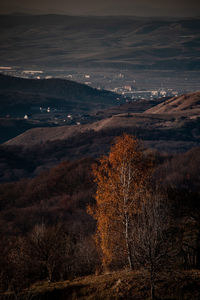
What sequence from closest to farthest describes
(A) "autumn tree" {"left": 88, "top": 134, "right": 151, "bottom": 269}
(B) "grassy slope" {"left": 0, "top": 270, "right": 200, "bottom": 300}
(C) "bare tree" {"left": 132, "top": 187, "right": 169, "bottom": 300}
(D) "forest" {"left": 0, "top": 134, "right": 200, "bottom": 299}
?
(C) "bare tree" {"left": 132, "top": 187, "right": 169, "bottom": 300} → (D) "forest" {"left": 0, "top": 134, "right": 200, "bottom": 299} → (B) "grassy slope" {"left": 0, "top": 270, "right": 200, "bottom": 300} → (A) "autumn tree" {"left": 88, "top": 134, "right": 151, "bottom": 269}

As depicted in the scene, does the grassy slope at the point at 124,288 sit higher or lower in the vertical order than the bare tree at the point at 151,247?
lower

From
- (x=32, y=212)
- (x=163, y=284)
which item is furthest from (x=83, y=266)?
(x=32, y=212)

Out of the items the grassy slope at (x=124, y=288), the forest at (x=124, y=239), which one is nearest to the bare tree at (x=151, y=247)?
the forest at (x=124, y=239)

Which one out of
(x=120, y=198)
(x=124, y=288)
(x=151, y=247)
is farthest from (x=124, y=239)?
(x=151, y=247)

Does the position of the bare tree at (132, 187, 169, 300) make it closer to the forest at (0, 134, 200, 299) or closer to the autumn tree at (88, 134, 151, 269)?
the forest at (0, 134, 200, 299)

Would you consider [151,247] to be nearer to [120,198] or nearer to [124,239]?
[124,239]

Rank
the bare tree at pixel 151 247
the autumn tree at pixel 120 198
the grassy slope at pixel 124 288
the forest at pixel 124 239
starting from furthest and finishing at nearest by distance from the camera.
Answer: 1. the autumn tree at pixel 120 198
2. the grassy slope at pixel 124 288
3. the forest at pixel 124 239
4. the bare tree at pixel 151 247

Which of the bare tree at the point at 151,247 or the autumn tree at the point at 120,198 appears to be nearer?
the bare tree at the point at 151,247

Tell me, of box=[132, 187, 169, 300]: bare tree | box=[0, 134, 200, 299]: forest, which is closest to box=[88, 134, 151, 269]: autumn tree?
box=[0, 134, 200, 299]: forest

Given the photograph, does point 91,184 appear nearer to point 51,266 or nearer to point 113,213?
point 51,266

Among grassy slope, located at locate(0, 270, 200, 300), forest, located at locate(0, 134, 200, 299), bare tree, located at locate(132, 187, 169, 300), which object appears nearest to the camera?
bare tree, located at locate(132, 187, 169, 300)

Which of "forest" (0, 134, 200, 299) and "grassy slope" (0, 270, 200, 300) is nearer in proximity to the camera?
"forest" (0, 134, 200, 299)

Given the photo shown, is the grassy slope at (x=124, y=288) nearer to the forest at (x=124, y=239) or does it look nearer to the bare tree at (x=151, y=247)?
the forest at (x=124, y=239)
